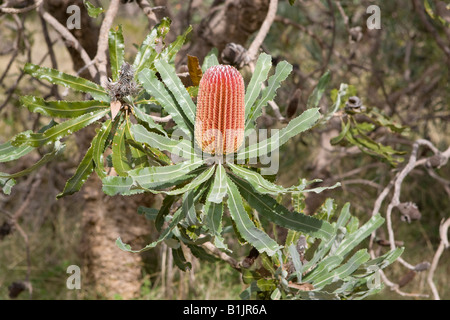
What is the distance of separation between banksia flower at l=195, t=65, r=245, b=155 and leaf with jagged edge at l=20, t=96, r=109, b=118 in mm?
306

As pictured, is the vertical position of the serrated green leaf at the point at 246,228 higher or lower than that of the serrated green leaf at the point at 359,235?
lower

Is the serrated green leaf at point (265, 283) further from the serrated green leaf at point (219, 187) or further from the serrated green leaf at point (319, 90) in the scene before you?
the serrated green leaf at point (319, 90)

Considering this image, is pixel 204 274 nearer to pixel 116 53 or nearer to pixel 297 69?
pixel 297 69

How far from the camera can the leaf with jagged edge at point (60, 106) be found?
1.30m

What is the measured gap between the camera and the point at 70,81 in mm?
1379

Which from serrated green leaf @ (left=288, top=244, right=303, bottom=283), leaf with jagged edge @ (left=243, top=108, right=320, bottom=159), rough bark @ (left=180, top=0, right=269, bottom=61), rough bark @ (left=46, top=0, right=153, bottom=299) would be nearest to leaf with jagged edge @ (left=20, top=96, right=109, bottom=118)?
leaf with jagged edge @ (left=243, top=108, right=320, bottom=159)

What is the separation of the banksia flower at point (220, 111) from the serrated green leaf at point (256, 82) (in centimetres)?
12

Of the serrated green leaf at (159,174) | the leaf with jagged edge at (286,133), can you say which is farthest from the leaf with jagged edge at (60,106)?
the leaf with jagged edge at (286,133)

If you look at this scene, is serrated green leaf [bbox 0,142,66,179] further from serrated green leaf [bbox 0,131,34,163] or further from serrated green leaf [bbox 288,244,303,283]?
serrated green leaf [bbox 288,244,303,283]

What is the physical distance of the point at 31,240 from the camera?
11.1 ft

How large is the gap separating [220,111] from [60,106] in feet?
1.38

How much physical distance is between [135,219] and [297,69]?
106 centimetres

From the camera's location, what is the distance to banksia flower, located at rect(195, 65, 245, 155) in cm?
119
